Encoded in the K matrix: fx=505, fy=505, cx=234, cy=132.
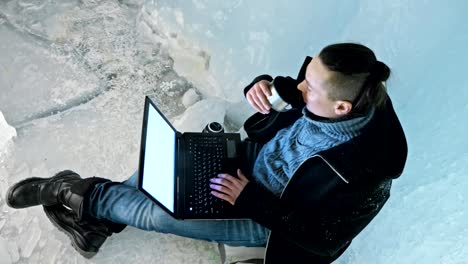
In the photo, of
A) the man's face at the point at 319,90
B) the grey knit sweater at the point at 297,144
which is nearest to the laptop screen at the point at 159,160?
the grey knit sweater at the point at 297,144

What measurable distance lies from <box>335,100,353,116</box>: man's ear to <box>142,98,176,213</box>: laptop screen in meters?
0.40

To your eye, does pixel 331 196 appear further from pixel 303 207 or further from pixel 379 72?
pixel 379 72

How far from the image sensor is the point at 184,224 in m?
1.18

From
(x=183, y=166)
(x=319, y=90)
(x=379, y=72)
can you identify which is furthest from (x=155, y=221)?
(x=379, y=72)

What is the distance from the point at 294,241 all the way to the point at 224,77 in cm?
78

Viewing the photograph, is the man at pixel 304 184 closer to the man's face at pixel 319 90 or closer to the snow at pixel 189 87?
the man's face at pixel 319 90

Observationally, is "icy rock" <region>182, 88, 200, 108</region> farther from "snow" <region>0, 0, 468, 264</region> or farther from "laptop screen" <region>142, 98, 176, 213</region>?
"laptop screen" <region>142, 98, 176, 213</region>

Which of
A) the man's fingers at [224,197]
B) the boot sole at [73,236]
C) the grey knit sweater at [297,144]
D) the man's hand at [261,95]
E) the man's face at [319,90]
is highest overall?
the man's face at [319,90]

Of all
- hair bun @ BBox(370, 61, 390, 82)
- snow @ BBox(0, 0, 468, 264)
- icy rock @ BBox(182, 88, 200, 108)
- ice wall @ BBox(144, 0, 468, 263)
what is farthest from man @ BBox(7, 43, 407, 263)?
icy rock @ BBox(182, 88, 200, 108)

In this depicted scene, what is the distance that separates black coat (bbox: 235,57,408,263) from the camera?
38.0 inches

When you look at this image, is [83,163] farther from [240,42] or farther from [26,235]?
[240,42]

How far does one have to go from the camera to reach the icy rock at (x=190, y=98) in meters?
1.73

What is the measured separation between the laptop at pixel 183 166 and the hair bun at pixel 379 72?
1.44 ft

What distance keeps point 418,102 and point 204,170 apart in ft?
1.77
